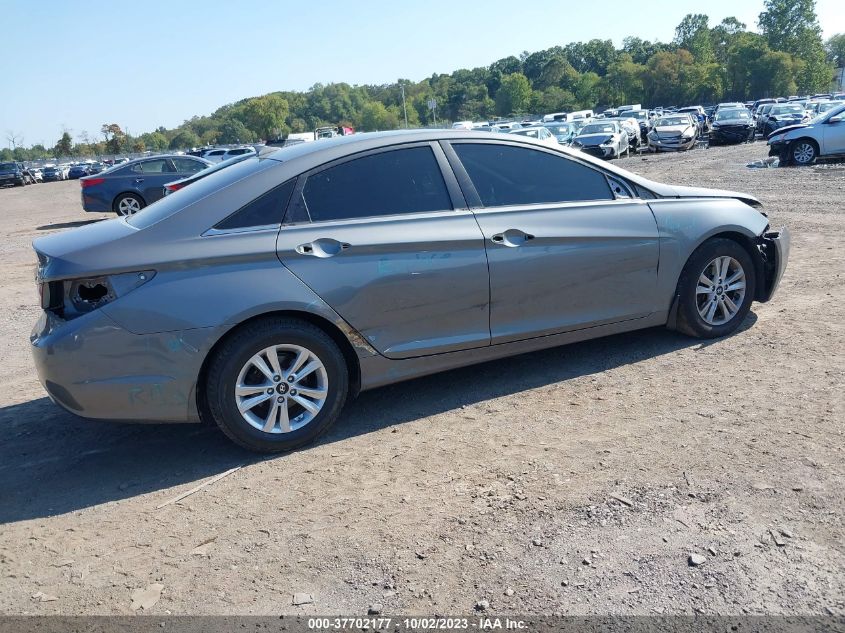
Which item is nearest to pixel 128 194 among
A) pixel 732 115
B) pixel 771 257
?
pixel 771 257

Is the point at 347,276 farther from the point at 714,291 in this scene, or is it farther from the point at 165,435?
the point at 714,291

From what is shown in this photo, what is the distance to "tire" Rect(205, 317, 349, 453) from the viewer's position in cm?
395

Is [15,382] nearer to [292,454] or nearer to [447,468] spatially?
A: [292,454]

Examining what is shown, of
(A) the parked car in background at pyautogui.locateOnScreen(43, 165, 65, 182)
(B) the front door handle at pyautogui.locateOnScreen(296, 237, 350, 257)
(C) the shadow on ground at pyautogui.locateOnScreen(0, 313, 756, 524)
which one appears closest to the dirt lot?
(C) the shadow on ground at pyautogui.locateOnScreen(0, 313, 756, 524)

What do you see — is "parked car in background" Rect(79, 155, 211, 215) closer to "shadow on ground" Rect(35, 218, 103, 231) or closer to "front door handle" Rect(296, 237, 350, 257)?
"shadow on ground" Rect(35, 218, 103, 231)

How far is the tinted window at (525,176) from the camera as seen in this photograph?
4.74 m

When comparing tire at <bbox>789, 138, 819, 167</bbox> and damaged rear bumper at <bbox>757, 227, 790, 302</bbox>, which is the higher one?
tire at <bbox>789, 138, 819, 167</bbox>

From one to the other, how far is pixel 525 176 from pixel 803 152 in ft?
58.9

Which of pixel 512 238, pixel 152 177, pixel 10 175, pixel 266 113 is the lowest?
pixel 512 238

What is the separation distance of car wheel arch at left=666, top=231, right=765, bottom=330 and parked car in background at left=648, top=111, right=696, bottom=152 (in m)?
27.4

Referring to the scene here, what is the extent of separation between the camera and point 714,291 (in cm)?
541

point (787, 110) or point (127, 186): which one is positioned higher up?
point (787, 110)

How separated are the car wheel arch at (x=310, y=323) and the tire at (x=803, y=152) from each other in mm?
18982

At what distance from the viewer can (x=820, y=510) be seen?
3193 mm
